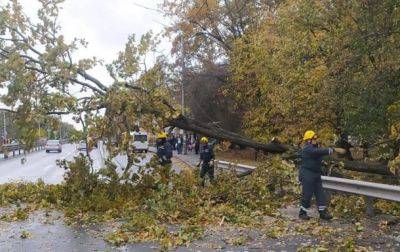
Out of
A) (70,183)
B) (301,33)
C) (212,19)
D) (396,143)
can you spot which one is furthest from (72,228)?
(212,19)

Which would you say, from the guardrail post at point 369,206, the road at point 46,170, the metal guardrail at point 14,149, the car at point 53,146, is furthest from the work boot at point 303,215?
the car at point 53,146

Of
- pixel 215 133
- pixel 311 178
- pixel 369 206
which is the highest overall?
pixel 215 133

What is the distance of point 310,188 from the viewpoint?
9914 millimetres

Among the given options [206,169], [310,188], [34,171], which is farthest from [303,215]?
[34,171]

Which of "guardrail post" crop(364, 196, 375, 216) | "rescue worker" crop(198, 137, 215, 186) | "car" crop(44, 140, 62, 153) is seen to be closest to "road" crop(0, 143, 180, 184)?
"rescue worker" crop(198, 137, 215, 186)

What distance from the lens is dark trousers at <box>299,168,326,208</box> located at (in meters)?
9.84

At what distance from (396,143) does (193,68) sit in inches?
1221

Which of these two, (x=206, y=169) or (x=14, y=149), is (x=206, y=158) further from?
(x=14, y=149)

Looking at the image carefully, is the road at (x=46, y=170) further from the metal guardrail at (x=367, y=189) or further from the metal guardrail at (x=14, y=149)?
the metal guardrail at (x=367, y=189)

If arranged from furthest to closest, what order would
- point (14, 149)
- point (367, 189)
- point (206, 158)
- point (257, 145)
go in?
point (14, 149), point (206, 158), point (257, 145), point (367, 189)

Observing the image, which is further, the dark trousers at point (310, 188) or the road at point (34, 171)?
the road at point (34, 171)

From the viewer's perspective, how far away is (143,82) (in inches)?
487

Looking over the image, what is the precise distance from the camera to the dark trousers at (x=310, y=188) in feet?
32.3

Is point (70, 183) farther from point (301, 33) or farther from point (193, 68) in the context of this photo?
point (193, 68)
